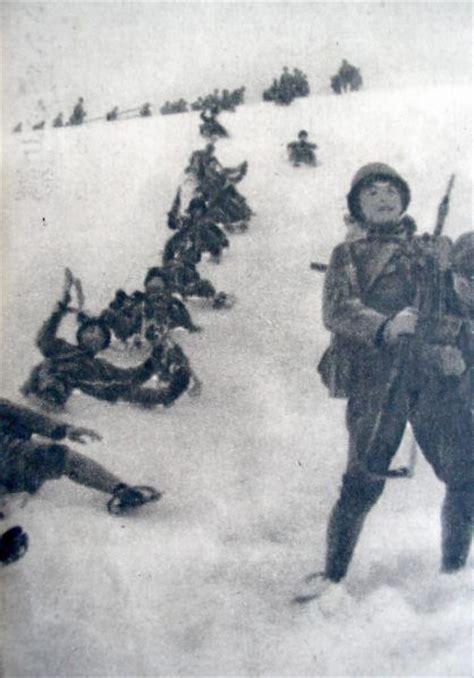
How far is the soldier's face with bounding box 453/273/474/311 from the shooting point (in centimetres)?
505

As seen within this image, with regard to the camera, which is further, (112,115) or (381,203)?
(112,115)

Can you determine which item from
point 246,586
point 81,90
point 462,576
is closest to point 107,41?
point 81,90

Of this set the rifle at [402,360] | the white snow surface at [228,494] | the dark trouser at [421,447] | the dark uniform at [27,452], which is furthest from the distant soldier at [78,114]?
the dark trouser at [421,447]

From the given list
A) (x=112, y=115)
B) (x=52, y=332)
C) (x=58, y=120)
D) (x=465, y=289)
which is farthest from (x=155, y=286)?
(x=465, y=289)

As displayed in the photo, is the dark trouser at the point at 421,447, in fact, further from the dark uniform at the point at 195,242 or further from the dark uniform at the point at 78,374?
the dark uniform at the point at 195,242

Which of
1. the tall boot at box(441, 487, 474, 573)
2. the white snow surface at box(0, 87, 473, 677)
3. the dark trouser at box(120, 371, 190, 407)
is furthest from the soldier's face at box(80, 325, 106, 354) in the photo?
the tall boot at box(441, 487, 474, 573)

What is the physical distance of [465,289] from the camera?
5.07 metres

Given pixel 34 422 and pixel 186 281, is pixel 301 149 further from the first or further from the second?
pixel 34 422

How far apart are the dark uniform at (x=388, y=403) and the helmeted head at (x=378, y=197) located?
9.9 inches

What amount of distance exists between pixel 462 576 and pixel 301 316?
1820 mm

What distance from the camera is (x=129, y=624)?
4.79 metres

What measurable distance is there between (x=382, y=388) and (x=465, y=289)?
A: 30.1 inches

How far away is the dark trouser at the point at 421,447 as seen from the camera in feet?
16.4

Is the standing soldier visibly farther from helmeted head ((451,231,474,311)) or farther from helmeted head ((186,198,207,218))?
helmeted head ((186,198,207,218))
